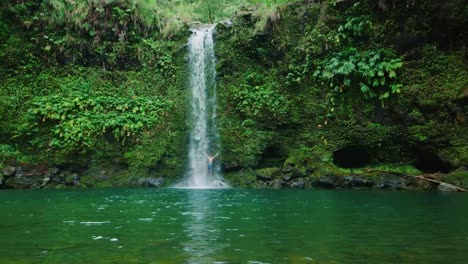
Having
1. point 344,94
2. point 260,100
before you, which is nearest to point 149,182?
point 260,100

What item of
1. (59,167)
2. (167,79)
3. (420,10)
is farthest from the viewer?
(167,79)

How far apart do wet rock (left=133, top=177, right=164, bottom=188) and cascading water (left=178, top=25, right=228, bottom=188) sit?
3.05 feet

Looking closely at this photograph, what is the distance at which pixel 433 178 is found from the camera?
48.0 feet

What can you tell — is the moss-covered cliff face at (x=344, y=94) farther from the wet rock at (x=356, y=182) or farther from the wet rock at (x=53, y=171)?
the wet rock at (x=53, y=171)

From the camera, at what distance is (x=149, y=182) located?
59.3ft

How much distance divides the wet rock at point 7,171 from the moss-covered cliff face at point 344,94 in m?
8.39

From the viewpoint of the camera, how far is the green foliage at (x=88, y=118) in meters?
18.0

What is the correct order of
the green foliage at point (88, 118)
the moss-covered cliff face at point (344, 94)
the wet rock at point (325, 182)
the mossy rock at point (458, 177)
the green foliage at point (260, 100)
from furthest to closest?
the green foliage at point (260, 100) < the green foliage at point (88, 118) < the wet rock at point (325, 182) < the moss-covered cliff face at point (344, 94) < the mossy rock at point (458, 177)

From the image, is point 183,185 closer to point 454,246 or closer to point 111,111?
point 111,111

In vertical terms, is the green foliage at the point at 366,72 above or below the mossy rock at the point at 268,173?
above

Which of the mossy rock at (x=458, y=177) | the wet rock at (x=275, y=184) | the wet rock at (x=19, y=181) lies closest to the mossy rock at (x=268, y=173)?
the wet rock at (x=275, y=184)

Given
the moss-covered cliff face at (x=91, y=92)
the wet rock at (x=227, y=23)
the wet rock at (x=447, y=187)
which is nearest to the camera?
the wet rock at (x=447, y=187)

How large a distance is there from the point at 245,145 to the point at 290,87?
334cm

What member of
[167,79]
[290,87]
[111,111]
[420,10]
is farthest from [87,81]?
[420,10]
